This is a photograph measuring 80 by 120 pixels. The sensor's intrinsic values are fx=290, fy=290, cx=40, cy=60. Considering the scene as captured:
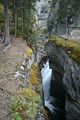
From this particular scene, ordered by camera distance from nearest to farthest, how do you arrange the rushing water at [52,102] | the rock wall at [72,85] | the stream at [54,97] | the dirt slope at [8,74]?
the dirt slope at [8,74], the rock wall at [72,85], the rushing water at [52,102], the stream at [54,97]

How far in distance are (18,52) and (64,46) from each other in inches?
156

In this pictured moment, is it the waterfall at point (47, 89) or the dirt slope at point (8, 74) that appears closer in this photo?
the dirt slope at point (8, 74)

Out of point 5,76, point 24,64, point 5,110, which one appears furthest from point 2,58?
point 5,110

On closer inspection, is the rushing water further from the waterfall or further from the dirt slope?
the dirt slope

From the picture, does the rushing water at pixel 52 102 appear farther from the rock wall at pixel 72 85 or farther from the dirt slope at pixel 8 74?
the dirt slope at pixel 8 74

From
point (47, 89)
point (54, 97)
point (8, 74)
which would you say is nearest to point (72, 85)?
point (8, 74)

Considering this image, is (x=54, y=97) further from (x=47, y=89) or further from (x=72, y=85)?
(x=72, y=85)

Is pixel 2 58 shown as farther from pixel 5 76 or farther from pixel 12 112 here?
pixel 12 112

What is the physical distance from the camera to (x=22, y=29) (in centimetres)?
3544

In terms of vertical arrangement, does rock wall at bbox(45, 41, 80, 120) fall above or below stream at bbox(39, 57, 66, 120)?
above

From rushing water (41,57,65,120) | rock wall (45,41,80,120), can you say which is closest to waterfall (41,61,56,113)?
rushing water (41,57,65,120)

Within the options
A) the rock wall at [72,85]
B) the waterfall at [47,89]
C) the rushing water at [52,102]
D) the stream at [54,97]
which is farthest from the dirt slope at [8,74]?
the waterfall at [47,89]

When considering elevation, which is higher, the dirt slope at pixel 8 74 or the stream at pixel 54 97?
the dirt slope at pixel 8 74

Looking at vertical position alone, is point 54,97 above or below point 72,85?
below
